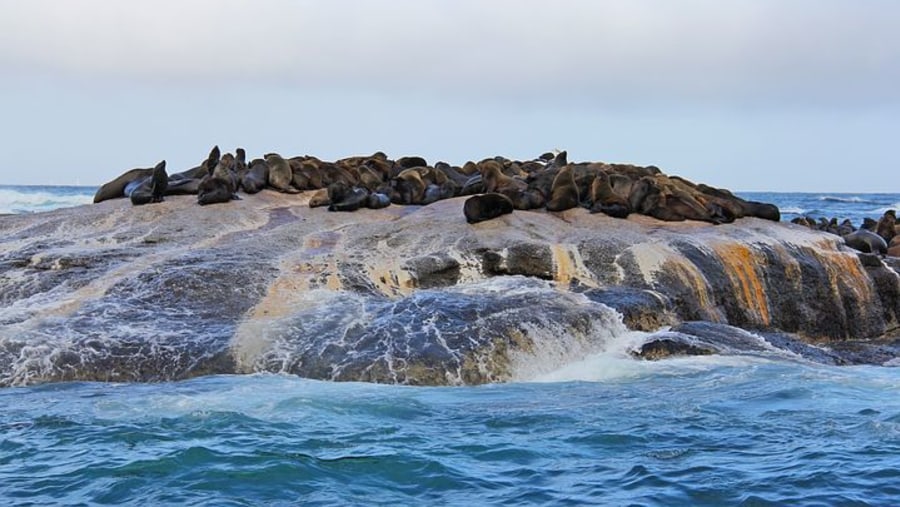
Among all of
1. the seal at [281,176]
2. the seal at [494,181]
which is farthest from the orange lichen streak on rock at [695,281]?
the seal at [281,176]

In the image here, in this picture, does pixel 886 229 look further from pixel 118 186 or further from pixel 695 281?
pixel 118 186

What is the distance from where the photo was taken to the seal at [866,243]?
17.1 m

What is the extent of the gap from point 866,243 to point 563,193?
17.8 ft

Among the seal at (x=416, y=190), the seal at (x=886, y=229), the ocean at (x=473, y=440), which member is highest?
the seal at (x=416, y=190)

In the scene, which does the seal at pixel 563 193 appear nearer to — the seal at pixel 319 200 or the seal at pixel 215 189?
the seal at pixel 319 200

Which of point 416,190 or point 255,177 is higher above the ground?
point 255,177

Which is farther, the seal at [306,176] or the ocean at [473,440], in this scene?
the seal at [306,176]

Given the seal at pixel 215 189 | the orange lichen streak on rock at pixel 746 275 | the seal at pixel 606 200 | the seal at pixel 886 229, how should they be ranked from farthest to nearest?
the seal at pixel 886 229 → the seal at pixel 215 189 → the seal at pixel 606 200 → the orange lichen streak on rock at pixel 746 275

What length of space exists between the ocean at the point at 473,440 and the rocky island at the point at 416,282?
55 cm

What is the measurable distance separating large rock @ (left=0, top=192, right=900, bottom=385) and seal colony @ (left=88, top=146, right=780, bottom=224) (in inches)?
12.4

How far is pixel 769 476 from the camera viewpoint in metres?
6.50

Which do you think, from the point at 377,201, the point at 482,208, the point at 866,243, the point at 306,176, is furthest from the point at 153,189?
the point at 866,243

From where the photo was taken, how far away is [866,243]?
1706 cm

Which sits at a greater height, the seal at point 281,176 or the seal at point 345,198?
the seal at point 281,176
